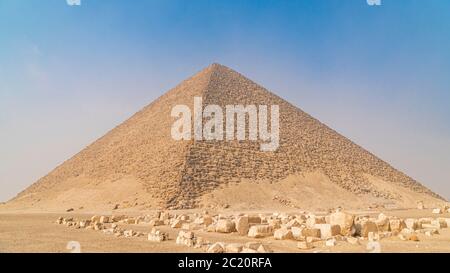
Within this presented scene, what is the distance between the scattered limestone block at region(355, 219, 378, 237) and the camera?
9758 mm

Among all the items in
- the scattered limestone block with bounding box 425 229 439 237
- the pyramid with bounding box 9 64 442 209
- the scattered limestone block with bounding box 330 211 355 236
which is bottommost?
the scattered limestone block with bounding box 425 229 439 237

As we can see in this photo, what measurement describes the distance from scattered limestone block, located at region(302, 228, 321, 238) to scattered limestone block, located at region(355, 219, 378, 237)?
1.05 m

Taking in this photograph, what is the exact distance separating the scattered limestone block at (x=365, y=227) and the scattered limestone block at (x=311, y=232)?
1053 mm

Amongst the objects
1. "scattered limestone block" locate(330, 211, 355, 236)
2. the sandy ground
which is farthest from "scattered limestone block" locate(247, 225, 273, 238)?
"scattered limestone block" locate(330, 211, 355, 236)

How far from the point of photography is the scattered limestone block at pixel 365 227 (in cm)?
976

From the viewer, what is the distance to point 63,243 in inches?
348

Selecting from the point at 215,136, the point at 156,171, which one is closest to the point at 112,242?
the point at 156,171

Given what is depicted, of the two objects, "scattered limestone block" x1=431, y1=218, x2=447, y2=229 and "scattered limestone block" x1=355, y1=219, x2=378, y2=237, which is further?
"scattered limestone block" x1=431, y1=218, x2=447, y2=229

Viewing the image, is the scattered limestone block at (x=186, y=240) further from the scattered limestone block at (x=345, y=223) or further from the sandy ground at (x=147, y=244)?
the scattered limestone block at (x=345, y=223)

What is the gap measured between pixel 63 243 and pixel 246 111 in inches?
1347

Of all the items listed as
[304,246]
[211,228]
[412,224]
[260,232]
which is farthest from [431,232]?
[211,228]

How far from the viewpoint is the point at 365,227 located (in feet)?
32.2

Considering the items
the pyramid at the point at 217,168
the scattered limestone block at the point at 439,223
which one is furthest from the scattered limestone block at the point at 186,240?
the pyramid at the point at 217,168

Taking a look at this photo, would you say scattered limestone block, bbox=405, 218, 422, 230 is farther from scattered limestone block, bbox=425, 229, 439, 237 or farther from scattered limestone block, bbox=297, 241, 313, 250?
scattered limestone block, bbox=297, 241, 313, 250
